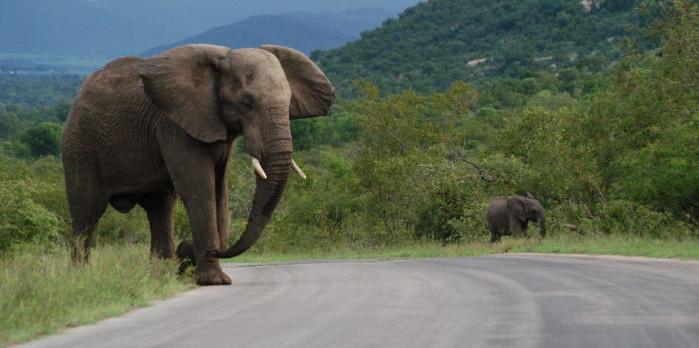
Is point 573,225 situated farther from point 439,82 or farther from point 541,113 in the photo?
point 439,82

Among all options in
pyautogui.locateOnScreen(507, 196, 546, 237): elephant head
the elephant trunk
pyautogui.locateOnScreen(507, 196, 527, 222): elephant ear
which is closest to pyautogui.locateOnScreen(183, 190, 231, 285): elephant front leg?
the elephant trunk

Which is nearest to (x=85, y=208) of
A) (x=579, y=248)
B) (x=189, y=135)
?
(x=189, y=135)

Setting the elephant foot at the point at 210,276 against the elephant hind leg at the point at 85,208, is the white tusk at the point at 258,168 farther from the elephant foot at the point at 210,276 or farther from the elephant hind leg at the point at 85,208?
the elephant hind leg at the point at 85,208

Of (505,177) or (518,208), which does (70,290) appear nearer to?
(518,208)

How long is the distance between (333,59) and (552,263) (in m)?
171

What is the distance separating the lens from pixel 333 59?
A: 189750 millimetres

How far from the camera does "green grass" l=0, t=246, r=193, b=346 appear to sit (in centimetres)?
1037

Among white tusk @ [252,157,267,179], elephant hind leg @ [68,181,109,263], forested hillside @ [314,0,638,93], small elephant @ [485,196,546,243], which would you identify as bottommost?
small elephant @ [485,196,546,243]

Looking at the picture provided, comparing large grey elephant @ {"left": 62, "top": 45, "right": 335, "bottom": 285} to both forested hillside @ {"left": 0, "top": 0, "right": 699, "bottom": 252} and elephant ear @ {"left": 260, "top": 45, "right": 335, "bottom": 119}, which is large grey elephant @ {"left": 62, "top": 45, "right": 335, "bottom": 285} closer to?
elephant ear @ {"left": 260, "top": 45, "right": 335, "bottom": 119}

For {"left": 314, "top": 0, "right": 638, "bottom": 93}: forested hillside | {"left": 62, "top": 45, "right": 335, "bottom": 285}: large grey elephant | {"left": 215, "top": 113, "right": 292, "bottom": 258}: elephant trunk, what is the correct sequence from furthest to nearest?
{"left": 314, "top": 0, "right": 638, "bottom": 93}: forested hillside, {"left": 62, "top": 45, "right": 335, "bottom": 285}: large grey elephant, {"left": 215, "top": 113, "right": 292, "bottom": 258}: elephant trunk

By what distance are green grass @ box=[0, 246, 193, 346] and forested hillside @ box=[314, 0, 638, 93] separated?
117694 mm

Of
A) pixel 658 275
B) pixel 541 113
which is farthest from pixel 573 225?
pixel 658 275

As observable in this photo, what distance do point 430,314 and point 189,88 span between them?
240 inches

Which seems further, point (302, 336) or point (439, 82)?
point (439, 82)
